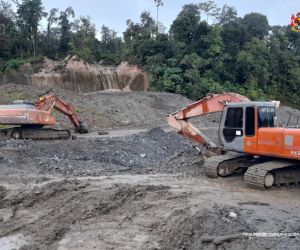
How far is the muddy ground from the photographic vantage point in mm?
6508

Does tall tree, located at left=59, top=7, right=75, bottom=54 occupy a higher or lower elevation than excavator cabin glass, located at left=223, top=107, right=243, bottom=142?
higher

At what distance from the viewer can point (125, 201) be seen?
27.5ft

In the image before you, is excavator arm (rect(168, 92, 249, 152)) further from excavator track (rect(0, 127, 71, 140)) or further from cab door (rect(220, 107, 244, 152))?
excavator track (rect(0, 127, 71, 140))

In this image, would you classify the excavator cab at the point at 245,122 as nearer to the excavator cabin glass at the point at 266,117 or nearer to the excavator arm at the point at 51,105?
the excavator cabin glass at the point at 266,117

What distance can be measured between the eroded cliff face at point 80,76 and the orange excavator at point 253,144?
31.1 m

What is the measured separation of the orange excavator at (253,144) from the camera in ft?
31.7

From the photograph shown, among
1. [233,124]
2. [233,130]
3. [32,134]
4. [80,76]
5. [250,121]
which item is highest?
[80,76]

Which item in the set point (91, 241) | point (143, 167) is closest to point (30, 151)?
point (143, 167)

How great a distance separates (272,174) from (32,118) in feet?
30.6

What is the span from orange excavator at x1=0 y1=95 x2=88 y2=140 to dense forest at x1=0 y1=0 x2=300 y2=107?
72.7 ft

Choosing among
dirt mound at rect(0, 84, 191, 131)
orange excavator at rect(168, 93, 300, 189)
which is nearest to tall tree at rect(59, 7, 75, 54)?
dirt mound at rect(0, 84, 191, 131)

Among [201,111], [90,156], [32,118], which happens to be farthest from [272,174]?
[32,118]

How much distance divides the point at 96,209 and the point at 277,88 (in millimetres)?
40747

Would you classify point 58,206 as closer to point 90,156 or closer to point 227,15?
point 90,156
